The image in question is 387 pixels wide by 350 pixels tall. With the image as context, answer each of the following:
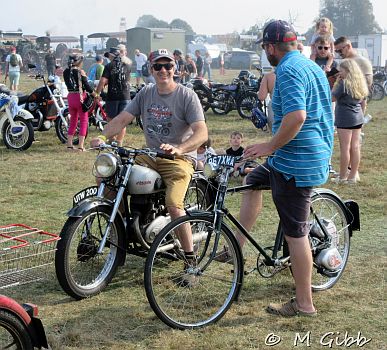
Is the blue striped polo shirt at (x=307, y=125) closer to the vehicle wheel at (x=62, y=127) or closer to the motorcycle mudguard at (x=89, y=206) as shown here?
the motorcycle mudguard at (x=89, y=206)

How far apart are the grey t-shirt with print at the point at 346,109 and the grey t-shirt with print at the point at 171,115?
371 cm

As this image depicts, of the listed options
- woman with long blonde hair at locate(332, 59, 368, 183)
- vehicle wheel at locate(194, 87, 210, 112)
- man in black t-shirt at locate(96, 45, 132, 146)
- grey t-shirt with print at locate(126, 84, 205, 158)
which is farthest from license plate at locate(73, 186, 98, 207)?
vehicle wheel at locate(194, 87, 210, 112)

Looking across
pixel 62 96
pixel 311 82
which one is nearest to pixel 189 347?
pixel 311 82

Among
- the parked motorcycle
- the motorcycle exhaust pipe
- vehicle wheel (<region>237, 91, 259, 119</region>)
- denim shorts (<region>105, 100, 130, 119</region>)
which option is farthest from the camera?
vehicle wheel (<region>237, 91, 259, 119</region>)

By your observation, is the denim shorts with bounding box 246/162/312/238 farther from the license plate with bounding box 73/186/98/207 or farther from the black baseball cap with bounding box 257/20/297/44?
the license plate with bounding box 73/186/98/207

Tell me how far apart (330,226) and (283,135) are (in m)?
1.18

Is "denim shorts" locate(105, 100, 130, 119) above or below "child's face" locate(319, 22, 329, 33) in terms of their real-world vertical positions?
below

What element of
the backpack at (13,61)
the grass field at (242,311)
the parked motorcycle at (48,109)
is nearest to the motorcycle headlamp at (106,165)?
the grass field at (242,311)

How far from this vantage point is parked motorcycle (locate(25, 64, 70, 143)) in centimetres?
1225

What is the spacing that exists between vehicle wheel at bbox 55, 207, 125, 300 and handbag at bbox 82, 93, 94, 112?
651 cm

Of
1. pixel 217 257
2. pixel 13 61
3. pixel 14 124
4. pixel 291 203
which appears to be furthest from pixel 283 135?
pixel 13 61

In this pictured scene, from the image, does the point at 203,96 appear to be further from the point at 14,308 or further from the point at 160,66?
the point at 14,308

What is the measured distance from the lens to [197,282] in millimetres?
4543

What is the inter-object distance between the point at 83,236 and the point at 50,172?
5.30 m
